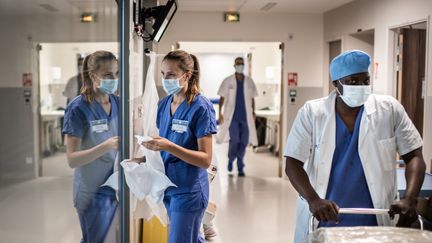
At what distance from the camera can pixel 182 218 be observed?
2.52 meters

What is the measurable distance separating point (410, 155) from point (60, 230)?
1.43 meters

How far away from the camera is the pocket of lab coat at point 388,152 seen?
1.91 m

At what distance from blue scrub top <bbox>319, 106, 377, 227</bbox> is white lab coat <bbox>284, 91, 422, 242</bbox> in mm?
23

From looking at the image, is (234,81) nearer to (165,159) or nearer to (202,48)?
(165,159)

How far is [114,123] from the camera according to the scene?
8.55 feet

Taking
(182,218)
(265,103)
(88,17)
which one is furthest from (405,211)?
(265,103)

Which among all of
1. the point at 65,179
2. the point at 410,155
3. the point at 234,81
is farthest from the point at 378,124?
the point at 234,81

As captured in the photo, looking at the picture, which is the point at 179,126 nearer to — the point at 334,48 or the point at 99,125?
the point at 99,125

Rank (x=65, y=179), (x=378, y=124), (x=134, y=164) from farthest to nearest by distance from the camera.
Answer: (x=134, y=164), (x=378, y=124), (x=65, y=179)

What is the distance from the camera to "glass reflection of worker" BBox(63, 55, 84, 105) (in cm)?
171

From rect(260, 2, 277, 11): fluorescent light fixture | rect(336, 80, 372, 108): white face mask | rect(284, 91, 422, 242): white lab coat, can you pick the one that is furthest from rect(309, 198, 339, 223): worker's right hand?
rect(260, 2, 277, 11): fluorescent light fixture

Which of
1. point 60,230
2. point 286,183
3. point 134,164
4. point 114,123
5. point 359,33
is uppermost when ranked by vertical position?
point 359,33

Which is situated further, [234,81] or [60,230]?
[234,81]

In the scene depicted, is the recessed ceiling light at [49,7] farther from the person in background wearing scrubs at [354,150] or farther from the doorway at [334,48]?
the doorway at [334,48]
